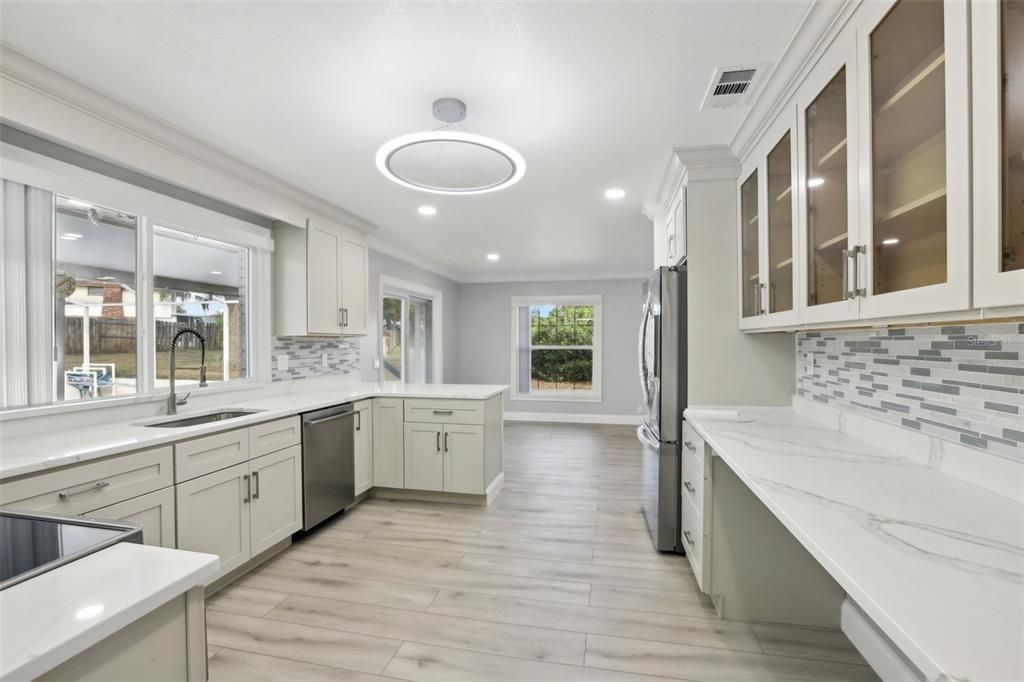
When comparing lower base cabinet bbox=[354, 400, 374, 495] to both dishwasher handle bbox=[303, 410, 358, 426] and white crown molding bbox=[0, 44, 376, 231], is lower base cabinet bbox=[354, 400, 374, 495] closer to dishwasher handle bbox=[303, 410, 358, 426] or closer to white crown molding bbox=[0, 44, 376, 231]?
dishwasher handle bbox=[303, 410, 358, 426]

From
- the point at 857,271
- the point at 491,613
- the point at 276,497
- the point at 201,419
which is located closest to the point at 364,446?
the point at 276,497

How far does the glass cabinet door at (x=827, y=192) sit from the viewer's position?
1484mm

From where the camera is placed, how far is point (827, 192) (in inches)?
62.3

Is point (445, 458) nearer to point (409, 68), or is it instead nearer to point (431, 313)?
point (409, 68)

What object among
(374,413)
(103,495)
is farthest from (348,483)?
(103,495)

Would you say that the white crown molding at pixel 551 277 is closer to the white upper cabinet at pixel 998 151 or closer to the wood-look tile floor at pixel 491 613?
the wood-look tile floor at pixel 491 613

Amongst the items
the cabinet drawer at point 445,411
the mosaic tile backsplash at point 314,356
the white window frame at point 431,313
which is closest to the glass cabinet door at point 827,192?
the cabinet drawer at point 445,411

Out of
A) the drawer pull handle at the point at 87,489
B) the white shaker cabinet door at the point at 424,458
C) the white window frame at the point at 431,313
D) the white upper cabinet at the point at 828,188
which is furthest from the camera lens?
the white window frame at the point at 431,313

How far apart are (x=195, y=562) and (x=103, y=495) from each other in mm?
1462

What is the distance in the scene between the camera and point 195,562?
77 cm

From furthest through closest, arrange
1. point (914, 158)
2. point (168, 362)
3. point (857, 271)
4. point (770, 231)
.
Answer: point (168, 362), point (770, 231), point (857, 271), point (914, 158)

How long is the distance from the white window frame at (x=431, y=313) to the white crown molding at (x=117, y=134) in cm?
191

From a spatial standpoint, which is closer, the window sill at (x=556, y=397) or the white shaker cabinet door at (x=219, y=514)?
the white shaker cabinet door at (x=219, y=514)

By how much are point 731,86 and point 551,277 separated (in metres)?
5.30
